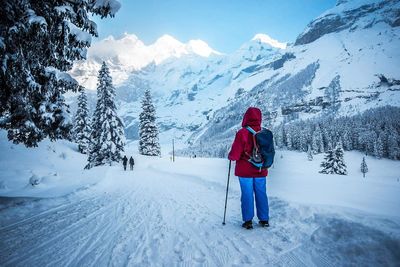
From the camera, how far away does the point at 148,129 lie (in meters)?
43.6

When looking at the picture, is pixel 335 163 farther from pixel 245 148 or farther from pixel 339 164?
pixel 245 148

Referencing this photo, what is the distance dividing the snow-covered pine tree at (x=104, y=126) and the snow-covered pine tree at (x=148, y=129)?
11431 mm

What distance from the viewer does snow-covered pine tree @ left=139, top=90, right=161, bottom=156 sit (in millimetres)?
43406

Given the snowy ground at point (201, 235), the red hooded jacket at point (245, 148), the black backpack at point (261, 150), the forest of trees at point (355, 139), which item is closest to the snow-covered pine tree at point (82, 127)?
the snowy ground at point (201, 235)

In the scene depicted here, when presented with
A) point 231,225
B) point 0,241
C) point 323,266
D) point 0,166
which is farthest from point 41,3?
point 0,166

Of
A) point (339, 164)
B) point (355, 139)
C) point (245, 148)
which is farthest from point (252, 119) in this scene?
point (355, 139)

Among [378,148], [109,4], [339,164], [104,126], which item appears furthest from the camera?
[378,148]

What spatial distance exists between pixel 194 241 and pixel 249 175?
1.63 m

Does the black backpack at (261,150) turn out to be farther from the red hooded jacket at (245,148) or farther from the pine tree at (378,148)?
the pine tree at (378,148)

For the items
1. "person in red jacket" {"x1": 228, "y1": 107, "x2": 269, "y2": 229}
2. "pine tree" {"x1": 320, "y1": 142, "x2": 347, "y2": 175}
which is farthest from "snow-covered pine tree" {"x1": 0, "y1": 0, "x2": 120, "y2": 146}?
"pine tree" {"x1": 320, "y1": 142, "x2": 347, "y2": 175}

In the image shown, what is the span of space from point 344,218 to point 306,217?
0.81 meters

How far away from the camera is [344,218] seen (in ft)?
14.1

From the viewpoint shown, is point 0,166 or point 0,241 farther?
point 0,166

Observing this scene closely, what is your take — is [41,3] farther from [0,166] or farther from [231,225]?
[0,166]
